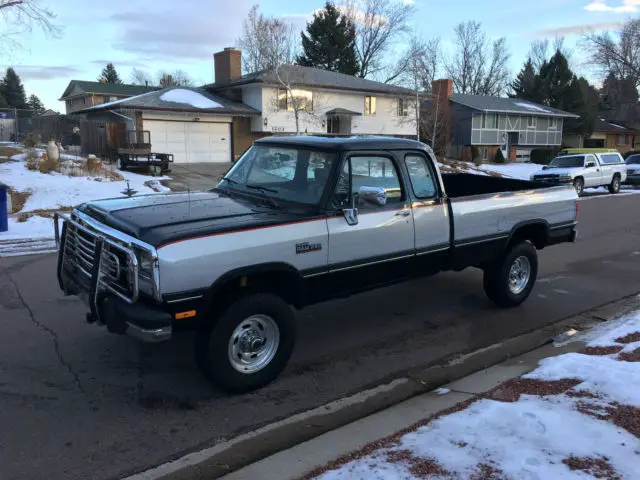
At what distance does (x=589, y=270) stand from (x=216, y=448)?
754 cm

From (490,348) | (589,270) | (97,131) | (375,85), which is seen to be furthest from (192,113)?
(490,348)

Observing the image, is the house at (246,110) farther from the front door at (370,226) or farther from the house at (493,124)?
the front door at (370,226)

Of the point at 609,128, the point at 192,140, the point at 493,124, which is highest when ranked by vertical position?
the point at 609,128

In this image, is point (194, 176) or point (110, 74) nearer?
point (194, 176)

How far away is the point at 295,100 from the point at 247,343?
101 ft

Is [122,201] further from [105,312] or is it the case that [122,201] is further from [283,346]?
[283,346]

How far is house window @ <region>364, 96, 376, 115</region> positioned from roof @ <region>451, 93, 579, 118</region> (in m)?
10.8

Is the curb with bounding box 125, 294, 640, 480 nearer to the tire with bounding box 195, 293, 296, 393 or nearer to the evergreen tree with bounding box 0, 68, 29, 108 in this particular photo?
the tire with bounding box 195, 293, 296, 393

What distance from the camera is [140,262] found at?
3.82 meters

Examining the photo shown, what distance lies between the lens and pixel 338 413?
13.7 feet

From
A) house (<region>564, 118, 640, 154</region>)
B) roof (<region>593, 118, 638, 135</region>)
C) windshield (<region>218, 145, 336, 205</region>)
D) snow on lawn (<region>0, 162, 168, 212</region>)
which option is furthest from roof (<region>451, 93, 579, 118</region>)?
windshield (<region>218, 145, 336, 205</region>)

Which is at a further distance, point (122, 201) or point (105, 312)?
point (122, 201)

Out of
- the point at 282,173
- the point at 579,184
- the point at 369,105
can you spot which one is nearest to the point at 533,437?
the point at 282,173

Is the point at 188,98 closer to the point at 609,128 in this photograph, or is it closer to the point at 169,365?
the point at 169,365
